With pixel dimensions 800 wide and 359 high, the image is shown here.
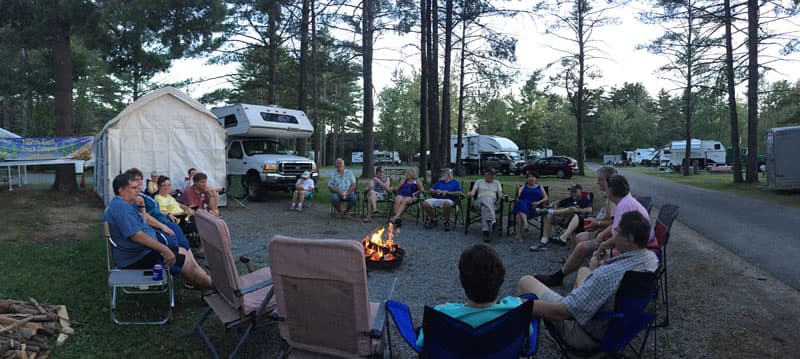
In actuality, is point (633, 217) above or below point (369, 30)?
below

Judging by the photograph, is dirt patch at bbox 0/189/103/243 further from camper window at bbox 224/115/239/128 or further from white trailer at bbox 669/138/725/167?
white trailer at bbox 669/138/725/167

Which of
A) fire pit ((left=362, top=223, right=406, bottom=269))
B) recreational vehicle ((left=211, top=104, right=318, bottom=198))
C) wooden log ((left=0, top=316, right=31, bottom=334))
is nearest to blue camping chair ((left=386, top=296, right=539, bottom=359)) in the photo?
wooden log ((left=0, top=316, right=31, bottom=334))

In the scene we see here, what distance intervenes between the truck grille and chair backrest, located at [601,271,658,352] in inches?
393

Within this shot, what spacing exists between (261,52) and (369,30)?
7.23 metres

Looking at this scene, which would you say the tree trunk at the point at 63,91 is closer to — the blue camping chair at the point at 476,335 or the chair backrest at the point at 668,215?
the blue camping chair at the point at 476,335

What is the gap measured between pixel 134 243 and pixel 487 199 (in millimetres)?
4934

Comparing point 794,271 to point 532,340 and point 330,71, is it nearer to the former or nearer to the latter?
point 532,340

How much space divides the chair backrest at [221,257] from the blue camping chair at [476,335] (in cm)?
137

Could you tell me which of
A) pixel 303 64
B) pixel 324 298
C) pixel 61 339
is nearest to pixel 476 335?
pixel 324 298

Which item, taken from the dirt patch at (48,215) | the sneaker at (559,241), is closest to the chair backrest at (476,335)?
the sneaker at (559,241)

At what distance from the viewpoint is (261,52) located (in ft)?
62.2

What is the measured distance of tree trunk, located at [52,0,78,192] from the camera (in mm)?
11398

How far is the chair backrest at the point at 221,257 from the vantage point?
9.14ft

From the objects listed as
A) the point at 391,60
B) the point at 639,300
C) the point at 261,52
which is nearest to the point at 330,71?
the point at 261,52
